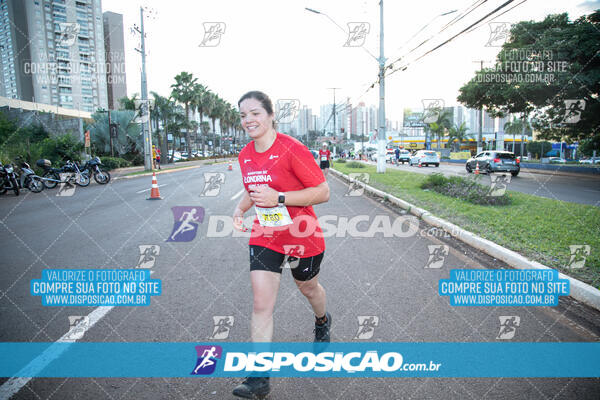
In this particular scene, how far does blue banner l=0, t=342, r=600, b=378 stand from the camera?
8.39 ft

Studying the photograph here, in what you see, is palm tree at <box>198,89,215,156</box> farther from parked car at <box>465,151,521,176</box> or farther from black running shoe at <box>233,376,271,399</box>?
black running shoe at <box>233,376,271,399</box>

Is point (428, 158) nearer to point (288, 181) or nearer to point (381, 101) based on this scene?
point (381, 101)

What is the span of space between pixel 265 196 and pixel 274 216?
19 cm

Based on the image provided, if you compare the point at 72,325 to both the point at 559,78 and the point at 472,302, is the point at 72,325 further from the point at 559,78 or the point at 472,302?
the point at 559,78

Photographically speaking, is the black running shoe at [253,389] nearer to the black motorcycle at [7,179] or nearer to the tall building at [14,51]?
the black motorcycle at [7,179]

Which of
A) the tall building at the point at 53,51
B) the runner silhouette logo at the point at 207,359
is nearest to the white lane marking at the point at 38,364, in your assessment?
the runner silhouette logo at the point at 207,359

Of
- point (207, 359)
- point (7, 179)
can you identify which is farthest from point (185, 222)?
point (7, 179)

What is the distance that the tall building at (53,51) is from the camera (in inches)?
3312

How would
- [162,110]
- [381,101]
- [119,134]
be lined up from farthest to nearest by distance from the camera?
[162,110] → [119,134] → [381,101]

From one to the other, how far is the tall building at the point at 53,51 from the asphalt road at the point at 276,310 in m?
92.4

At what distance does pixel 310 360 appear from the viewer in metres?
2.70

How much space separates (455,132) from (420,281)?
7920 cm

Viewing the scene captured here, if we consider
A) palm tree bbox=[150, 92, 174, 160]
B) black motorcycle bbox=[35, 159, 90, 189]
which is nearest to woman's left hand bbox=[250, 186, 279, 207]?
black motorcycle bbox=[35, 159, 90, 189]

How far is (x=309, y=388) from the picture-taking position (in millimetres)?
2379
